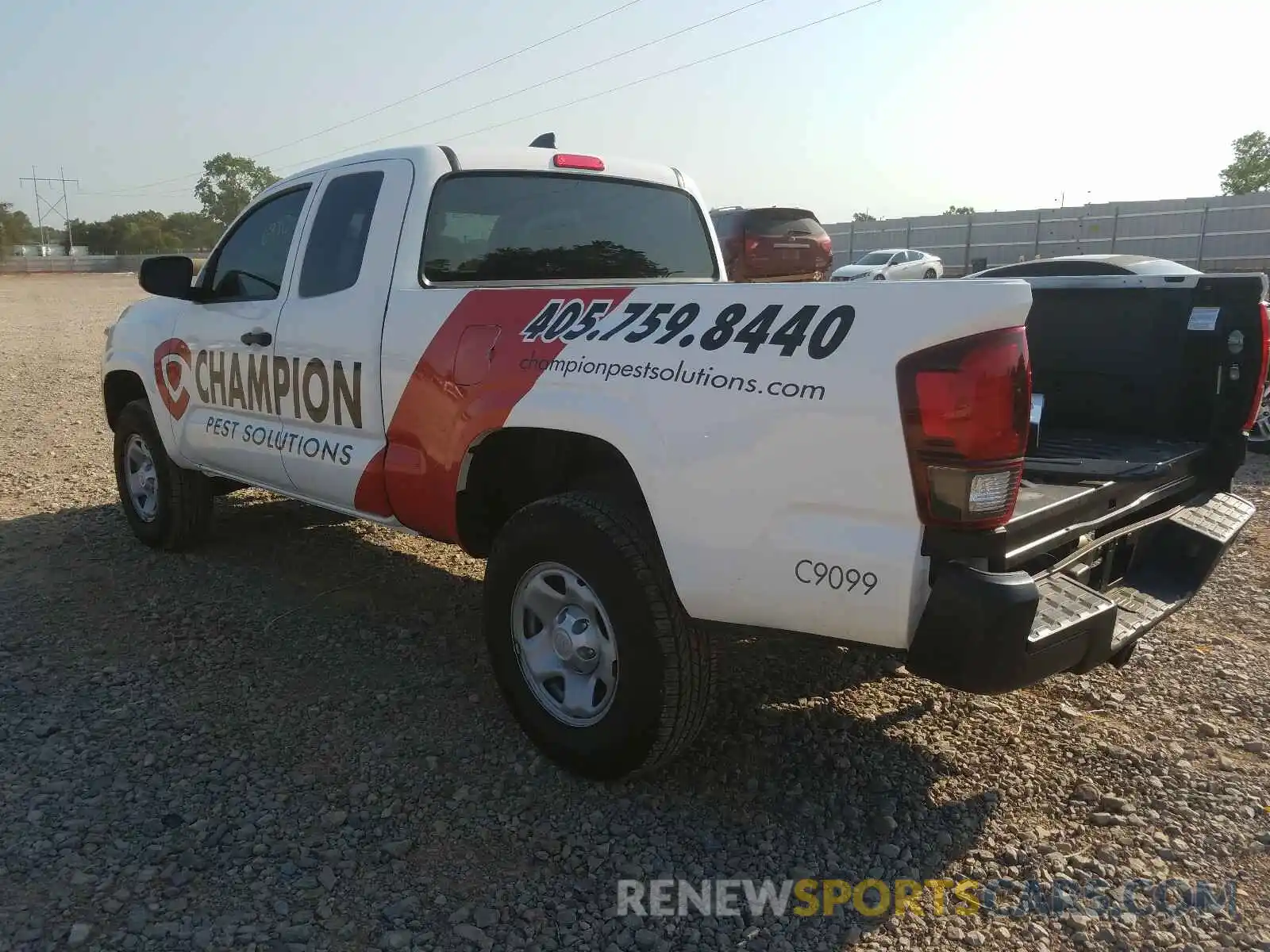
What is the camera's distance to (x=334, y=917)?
99.4 inches

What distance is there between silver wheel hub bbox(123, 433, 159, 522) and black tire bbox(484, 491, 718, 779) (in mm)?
3269

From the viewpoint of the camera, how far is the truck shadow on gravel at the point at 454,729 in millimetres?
2791

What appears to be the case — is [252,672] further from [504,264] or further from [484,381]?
[504,264]

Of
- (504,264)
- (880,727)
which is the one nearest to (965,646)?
(880,727)

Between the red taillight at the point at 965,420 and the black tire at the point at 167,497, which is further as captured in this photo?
the black tire at the point at 167,497

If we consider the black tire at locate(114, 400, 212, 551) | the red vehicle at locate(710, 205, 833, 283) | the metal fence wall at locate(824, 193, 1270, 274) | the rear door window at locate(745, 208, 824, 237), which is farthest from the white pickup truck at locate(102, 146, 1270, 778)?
the metal fence wall at locate(824, 193, 1270, 274)

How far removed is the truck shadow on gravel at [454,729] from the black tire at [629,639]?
6.8 inches

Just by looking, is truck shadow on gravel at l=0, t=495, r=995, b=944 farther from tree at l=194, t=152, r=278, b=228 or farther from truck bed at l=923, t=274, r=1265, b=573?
tree at l=194, t=152, r=278, b=228

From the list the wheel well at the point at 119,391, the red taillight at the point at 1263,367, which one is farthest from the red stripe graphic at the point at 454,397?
the wheel well at the point at 119,391

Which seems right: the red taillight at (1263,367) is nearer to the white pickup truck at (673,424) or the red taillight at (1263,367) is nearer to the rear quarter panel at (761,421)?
the white pickup truck at (673,424)

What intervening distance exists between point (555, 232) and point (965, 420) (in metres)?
2.28

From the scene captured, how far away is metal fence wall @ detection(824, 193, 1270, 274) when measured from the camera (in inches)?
964

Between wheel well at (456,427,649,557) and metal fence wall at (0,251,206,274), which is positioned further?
metal fence wall at (0,251,206,274)

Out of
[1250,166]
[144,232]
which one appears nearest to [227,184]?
[144,232]
